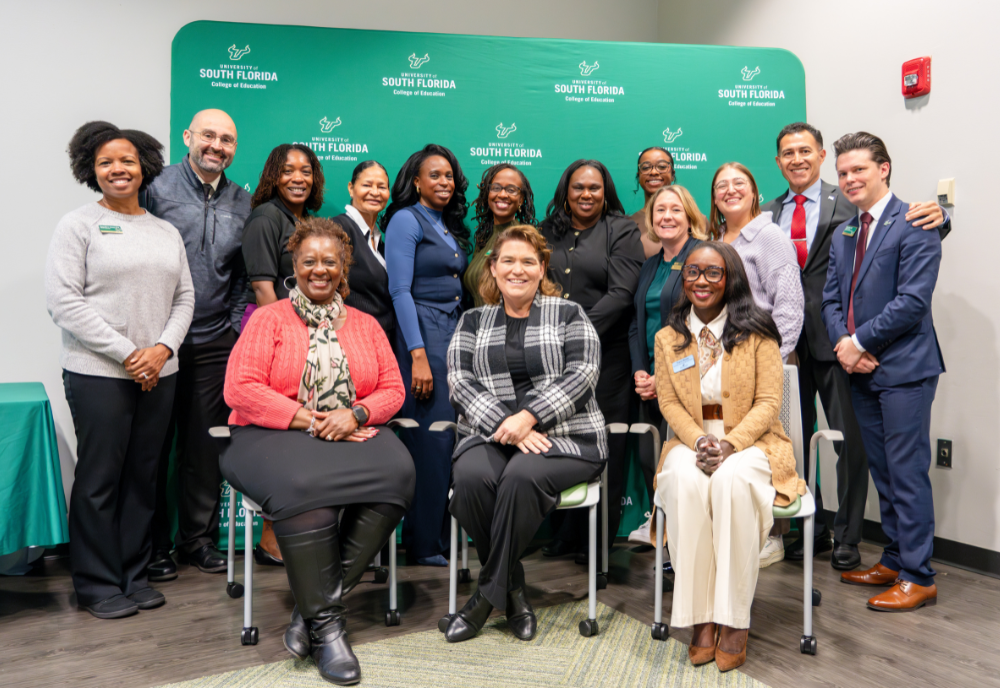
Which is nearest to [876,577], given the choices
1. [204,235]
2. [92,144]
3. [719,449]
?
[719,449]

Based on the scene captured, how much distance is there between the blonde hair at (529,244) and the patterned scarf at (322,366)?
61 centimetres

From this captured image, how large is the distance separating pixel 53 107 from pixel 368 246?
186cm

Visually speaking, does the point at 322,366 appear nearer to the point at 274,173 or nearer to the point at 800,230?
the point at 274,173

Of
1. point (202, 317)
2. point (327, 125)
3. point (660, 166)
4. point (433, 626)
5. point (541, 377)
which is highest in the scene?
point (327, 125)

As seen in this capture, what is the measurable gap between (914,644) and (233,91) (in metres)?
3.78

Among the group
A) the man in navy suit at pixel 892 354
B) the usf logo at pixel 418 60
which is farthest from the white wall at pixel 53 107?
the man in navy suit at pixel 892 354

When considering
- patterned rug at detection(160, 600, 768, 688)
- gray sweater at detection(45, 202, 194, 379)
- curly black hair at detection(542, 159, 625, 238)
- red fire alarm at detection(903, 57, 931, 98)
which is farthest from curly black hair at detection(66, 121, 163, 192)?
red fire alarm at detection(903, 57, 931, 98)

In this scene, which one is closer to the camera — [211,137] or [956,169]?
[211,137]

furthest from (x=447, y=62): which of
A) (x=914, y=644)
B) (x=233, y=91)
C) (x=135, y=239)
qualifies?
(x=914, y=644)

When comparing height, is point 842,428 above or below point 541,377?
below

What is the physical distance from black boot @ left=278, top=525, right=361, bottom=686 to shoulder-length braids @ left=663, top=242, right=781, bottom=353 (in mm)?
1390

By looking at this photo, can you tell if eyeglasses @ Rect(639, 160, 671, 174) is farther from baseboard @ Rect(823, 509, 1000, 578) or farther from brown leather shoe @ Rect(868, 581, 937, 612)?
baseboard @ Rect(823, 509, 1000, 578)

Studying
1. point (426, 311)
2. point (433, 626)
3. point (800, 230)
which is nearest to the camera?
point (433, 626)

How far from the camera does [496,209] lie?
3270 mm
